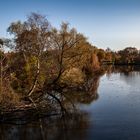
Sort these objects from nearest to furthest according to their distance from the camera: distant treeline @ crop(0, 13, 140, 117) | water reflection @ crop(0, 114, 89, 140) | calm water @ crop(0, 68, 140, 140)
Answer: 1. calm water @ crop(0, 68, 140, 140)
2. water reflection @ crop(0, 114, 89, 140)
3. distant treeline @ crop(0, 13, 140, 117)

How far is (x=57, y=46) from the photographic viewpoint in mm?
28141

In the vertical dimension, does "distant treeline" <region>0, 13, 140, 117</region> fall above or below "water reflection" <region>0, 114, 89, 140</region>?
above

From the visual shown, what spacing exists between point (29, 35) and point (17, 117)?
879 cm

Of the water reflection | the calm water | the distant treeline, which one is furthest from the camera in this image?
the distant treeline

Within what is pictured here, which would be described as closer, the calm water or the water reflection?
the calm water

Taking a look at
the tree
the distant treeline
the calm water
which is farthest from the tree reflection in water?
the tree

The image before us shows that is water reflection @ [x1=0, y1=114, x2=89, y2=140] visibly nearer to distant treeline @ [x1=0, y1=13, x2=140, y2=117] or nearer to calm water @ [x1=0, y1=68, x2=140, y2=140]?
calm water @ [x1=0, y1=68, x2=140, y2=140]

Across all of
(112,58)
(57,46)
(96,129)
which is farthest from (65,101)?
(112,58)

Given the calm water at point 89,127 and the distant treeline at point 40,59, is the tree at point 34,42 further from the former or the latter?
the calm water at point 89,127

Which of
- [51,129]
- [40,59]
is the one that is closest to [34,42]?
[40,59]

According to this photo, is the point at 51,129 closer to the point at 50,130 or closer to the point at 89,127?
the point at 50,130

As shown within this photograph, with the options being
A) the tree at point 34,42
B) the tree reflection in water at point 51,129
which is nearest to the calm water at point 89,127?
the tree reflection in water at point 51,129

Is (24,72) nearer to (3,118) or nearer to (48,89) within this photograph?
(48,89)

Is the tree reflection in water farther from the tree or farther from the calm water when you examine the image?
the tree
